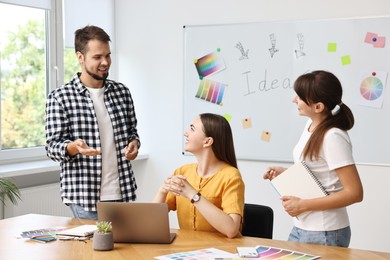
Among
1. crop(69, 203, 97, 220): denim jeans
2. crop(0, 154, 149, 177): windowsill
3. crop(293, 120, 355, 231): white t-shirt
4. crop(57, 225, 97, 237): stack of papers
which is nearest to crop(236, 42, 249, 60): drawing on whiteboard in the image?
crop(0, 154, 149, 177): windowsill

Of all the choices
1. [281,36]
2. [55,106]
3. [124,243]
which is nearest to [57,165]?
[55,106]

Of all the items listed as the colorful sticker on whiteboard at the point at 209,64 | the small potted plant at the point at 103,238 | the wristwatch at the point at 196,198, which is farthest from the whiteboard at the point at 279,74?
the small potted plant at the point at 103,238

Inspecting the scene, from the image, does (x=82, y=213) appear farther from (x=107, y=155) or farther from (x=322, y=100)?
(x=322, y=100)

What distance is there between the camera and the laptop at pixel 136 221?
7.65 feet

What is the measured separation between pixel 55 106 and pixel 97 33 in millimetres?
402

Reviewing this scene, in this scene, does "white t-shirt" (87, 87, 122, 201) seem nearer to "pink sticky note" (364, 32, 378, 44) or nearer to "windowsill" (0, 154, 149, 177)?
"windowsill" (0, 154, 149, 177)

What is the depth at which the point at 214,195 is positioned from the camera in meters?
2.59

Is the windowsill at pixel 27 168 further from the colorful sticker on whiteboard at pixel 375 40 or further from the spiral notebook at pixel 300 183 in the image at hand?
the colorful sticker on whiteboard at pixel 375 40

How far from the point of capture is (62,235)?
8.10 ft

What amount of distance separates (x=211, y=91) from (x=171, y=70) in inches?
16.1

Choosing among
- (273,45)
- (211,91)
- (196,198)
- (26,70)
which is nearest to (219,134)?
(196,198)

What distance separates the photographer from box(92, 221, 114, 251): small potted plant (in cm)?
226

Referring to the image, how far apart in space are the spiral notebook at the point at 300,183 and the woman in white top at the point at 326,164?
37 millimetres

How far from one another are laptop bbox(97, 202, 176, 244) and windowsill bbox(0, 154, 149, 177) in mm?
1739
